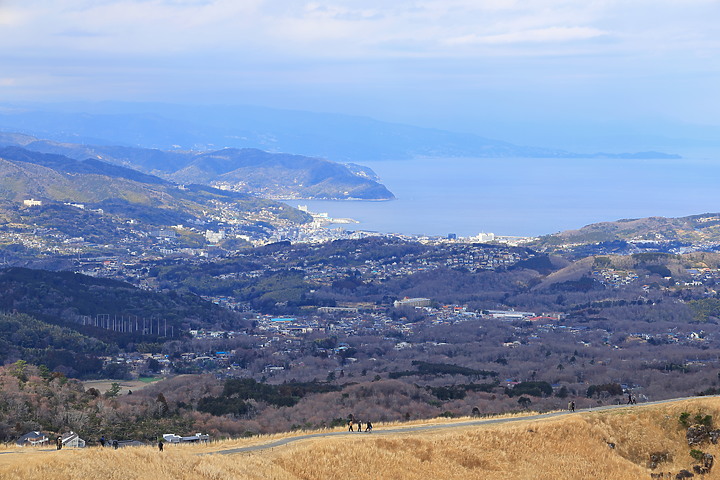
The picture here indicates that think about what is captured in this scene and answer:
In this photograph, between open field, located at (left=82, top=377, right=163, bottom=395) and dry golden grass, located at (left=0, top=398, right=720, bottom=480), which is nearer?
dry golden grass, located at (left=0, top=398, right=720, bottom=480)

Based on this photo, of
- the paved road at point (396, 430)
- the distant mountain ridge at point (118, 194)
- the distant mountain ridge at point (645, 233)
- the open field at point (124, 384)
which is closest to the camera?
the paved road at point (396, 430)

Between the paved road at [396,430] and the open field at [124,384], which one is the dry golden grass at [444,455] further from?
the open field at [124,384]

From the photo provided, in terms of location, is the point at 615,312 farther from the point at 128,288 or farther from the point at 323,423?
the point at 323,423

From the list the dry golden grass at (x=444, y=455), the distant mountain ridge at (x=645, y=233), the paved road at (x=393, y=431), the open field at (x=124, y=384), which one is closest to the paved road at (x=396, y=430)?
the paved road at (x=393, y=431)

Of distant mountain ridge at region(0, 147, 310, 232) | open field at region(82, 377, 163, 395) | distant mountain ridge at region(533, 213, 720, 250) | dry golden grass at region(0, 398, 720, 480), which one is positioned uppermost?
distant mountain ridge at region(0, 147, 310, 232)

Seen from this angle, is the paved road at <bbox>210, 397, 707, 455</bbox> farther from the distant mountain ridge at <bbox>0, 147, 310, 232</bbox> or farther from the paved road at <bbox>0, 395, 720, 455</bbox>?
the distant mountain ridge at <bbox>0, 147, 310, 232</bbox>

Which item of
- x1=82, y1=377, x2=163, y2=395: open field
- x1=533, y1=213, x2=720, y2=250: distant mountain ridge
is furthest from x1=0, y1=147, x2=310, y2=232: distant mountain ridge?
x1=82, y1=377, x2=163, y2=395: open field

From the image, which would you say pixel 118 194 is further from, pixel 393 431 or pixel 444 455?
pixel 444 455

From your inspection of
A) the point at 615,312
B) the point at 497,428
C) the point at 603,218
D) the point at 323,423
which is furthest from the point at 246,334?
the point at 603,218
